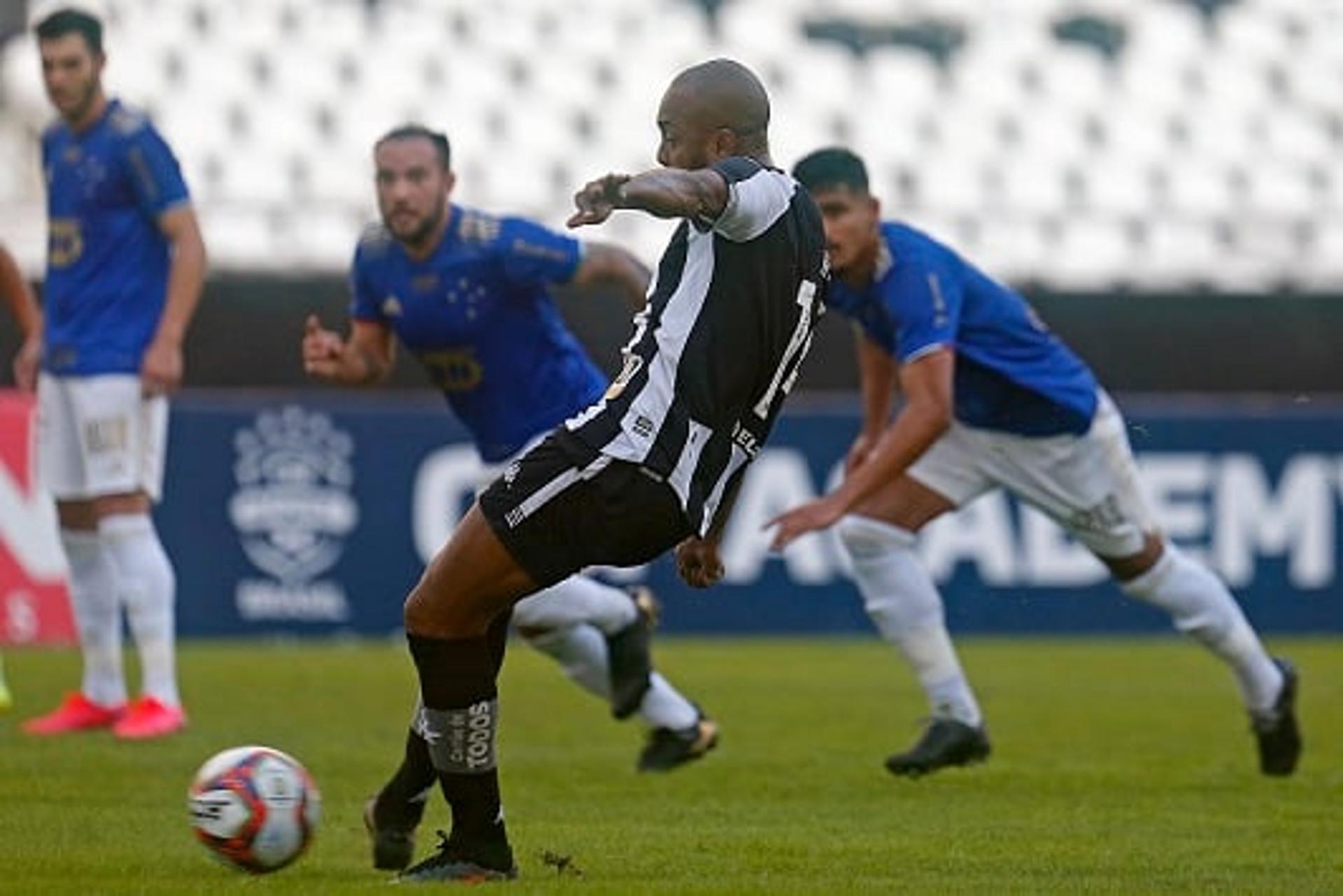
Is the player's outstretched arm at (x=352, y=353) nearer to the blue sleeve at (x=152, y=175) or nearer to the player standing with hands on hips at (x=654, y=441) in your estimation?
the blue sleeve at (x=152, y=175)

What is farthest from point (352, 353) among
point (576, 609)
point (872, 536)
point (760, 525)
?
point (760, 525)

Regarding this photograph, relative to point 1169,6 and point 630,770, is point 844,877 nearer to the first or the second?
point 630,770

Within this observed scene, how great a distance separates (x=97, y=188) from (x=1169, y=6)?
1304cm

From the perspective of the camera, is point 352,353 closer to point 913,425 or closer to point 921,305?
point 913,425

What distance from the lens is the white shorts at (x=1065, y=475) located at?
9.76 meters

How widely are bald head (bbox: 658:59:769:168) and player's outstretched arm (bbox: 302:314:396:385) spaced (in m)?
1.98

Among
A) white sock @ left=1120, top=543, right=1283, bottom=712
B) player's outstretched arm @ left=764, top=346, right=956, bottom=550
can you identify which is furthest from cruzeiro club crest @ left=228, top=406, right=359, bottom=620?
player's outstretched arm @ left=764, top=346, right=956, bottom=550

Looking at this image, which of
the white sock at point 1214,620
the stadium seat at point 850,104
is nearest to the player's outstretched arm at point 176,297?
the white sock at point 1214,620

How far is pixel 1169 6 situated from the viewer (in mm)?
21875

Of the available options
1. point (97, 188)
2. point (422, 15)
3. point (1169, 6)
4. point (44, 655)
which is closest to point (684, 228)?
point (97, 188)

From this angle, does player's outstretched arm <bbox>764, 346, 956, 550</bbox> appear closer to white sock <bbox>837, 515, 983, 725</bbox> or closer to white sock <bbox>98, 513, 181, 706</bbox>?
white sock <bbox>837, 515, 983, 725</bbox>

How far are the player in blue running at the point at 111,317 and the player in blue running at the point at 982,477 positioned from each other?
2711 millimetres

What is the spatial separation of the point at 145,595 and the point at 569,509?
4.81 m

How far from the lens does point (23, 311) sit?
11.1m
